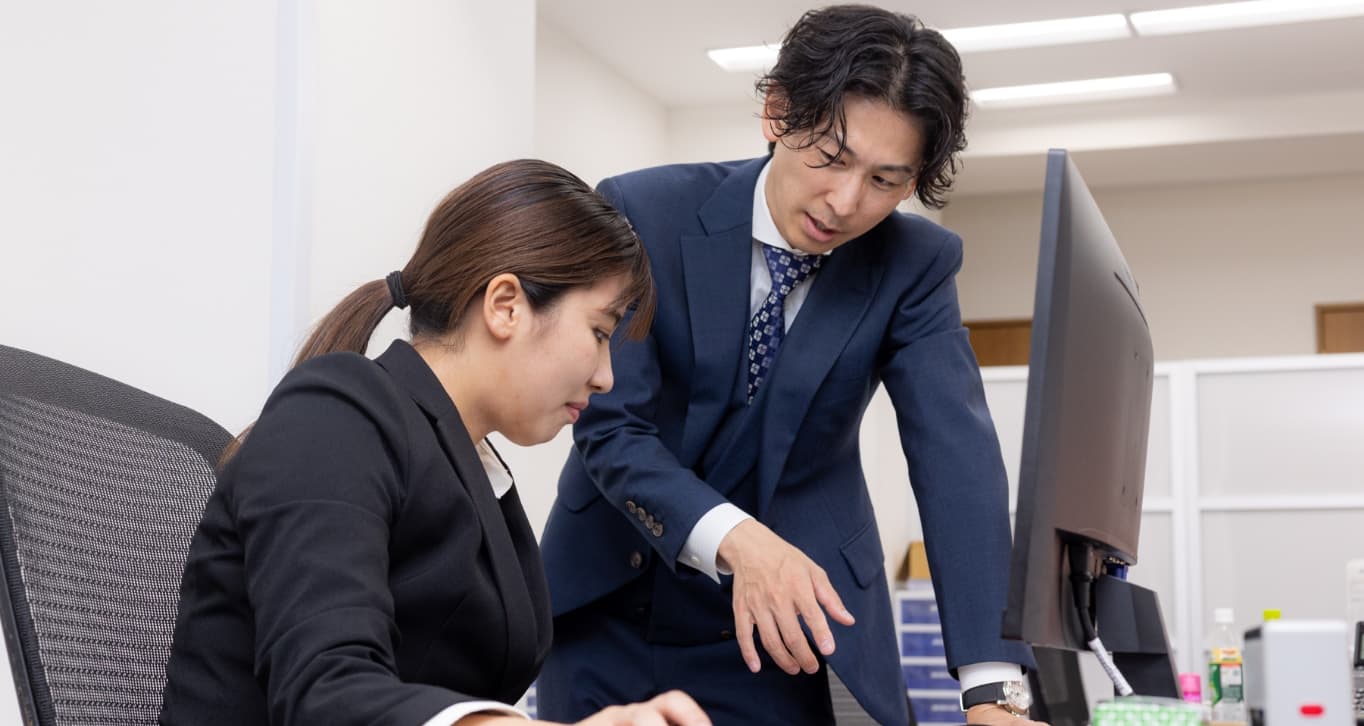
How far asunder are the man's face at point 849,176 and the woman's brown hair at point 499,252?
A: 255 mm

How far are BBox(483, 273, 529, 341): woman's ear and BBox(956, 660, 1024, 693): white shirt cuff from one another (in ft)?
1.56

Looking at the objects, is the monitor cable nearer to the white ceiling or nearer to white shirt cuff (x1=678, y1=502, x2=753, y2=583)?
white shirt cuff (x1=678, y1=502, x2=753, y2=583)

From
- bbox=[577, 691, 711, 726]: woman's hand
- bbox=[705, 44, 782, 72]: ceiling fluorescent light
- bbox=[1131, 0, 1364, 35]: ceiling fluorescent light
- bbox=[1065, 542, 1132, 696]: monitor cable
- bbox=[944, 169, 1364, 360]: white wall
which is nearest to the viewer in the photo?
bbox=[577, 691, 711, 726]: woman's hand

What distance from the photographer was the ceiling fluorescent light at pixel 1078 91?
5.86 metres

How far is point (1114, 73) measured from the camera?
5727 mm

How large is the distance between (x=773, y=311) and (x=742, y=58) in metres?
4.43

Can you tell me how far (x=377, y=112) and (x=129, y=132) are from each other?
48cm

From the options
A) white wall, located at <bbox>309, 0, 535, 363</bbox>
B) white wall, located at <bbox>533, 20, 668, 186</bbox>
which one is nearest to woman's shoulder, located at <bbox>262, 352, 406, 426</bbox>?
white wall, located at <bbox>309, 0, 535, 363</bbox>

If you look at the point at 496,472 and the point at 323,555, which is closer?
the point at 323,555

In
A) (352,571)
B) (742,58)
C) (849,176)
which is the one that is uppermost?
(742,58)

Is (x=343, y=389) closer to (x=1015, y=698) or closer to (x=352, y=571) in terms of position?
(x=352, y=571)

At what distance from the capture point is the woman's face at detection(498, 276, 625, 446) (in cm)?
108

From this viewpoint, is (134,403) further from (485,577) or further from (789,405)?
(789,405)

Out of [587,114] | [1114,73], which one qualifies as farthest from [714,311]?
[1114,73]
